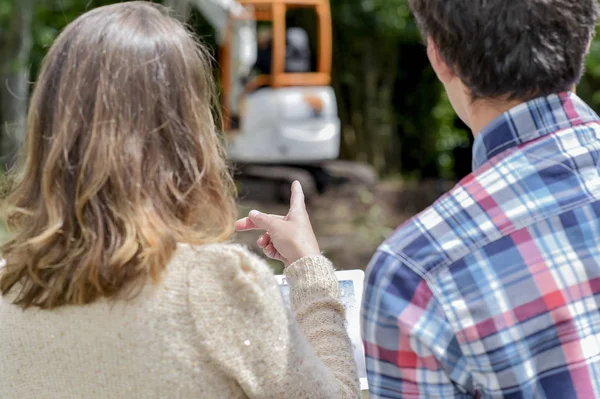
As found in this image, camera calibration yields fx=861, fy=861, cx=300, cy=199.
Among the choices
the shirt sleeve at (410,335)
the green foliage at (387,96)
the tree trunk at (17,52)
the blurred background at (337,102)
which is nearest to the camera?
the shirt sleeve at (410,335)

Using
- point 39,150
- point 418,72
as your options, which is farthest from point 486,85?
point 418,72

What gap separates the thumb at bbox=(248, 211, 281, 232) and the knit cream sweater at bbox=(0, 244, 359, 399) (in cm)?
31

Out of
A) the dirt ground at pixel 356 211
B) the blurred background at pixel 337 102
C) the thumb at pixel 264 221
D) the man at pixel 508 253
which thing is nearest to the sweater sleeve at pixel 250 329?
the man at pixel 508 253

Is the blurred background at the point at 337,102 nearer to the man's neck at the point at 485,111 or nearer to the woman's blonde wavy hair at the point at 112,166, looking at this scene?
the woman's blonde wavy hair at the point at 112,166

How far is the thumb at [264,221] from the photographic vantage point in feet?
5.46

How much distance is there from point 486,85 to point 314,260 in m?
0.51

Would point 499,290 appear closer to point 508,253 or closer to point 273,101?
point 508,253

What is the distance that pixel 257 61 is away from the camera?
11656 millimetres

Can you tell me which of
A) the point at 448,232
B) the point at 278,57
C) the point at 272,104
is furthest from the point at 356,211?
the point at 448,232

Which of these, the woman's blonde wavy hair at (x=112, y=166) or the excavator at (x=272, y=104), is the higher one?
the woman's blonde wavy hair at (x=112, y=166)

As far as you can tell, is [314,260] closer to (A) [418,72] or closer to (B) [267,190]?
(B) [267,190]

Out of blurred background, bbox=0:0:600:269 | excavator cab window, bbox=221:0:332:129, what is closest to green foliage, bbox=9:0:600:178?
blurred background, bbox=0:0:600:269

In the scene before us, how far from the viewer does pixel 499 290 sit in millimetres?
1159

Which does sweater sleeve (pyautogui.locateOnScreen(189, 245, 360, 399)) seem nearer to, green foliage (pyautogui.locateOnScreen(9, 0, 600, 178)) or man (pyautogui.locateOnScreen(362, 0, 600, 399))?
man (pyautogui.locateOnScreen(362, 0, 600, 399))
